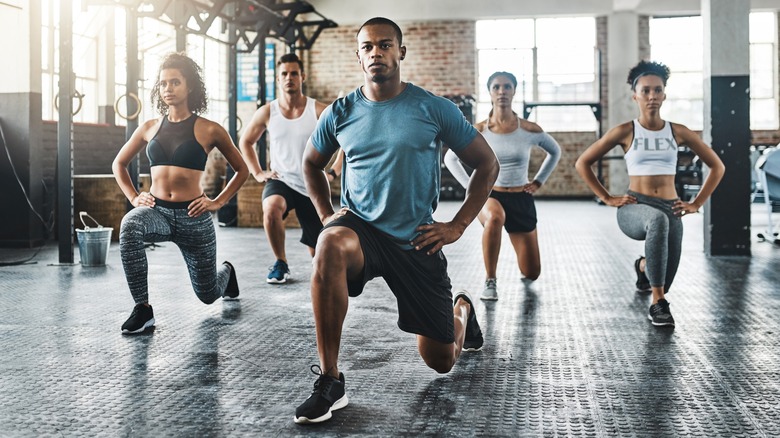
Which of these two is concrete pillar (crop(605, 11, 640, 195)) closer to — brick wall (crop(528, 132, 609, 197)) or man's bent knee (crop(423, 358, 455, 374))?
brick wall (crop(528, 132, 609, 197))

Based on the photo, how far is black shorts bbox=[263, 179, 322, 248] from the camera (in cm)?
520

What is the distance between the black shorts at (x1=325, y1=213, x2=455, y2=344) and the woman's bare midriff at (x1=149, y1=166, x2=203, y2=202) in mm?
1517

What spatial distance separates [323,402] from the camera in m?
2.36

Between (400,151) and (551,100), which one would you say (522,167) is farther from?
(551,100)

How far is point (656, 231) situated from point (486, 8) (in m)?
12.1

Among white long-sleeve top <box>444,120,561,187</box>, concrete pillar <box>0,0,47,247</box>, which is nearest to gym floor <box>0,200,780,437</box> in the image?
white long-sleeve top <box>444,120,561,187</box>

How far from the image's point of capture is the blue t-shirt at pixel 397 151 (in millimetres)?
2578

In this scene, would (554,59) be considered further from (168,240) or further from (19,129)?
(168,240)

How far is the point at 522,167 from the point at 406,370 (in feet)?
7.49

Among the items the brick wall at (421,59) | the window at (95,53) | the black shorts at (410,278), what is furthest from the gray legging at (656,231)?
the brick wall at (421,59)

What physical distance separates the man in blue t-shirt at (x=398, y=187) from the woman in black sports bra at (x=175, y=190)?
1374 millimetres

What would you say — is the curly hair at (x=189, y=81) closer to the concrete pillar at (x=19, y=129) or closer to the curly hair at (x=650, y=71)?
the curly hair at (x=650, y=71)

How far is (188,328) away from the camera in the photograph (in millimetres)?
3791

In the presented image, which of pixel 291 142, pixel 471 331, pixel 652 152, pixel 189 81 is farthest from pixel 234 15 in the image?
pixel 471 331
